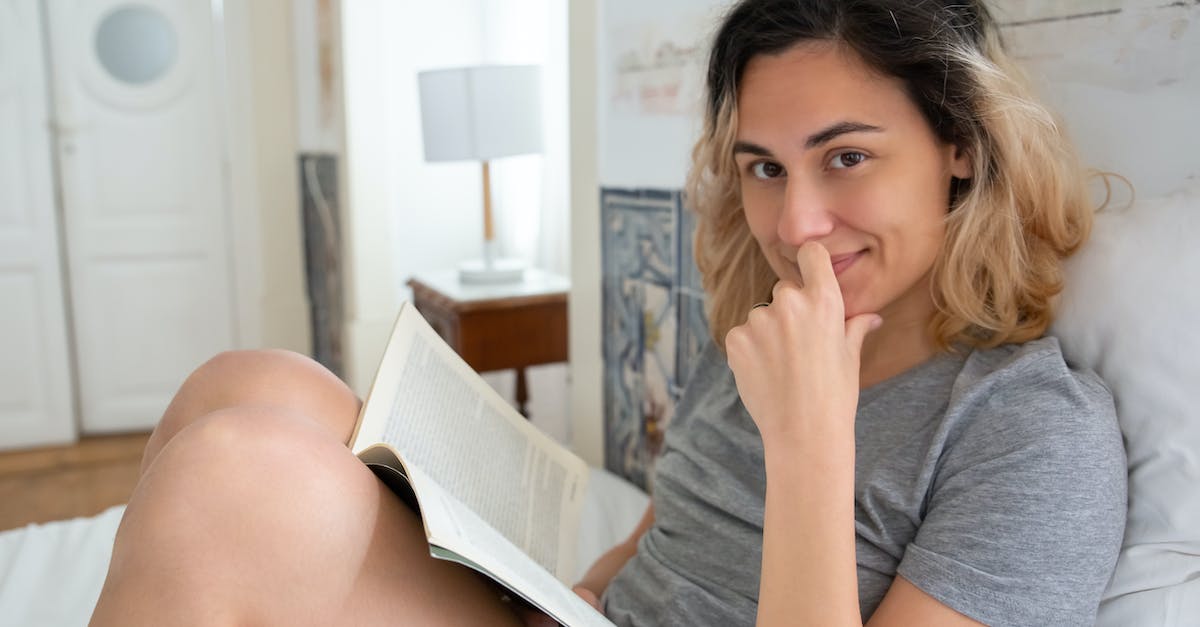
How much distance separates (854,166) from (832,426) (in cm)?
26

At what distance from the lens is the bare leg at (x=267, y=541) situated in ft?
2.21

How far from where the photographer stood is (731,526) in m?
0.94

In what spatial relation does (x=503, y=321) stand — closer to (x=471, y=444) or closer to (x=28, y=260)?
(x=471, y=444)

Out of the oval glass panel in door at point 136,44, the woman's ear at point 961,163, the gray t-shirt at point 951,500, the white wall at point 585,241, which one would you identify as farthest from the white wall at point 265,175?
the woman's ear at point 961,163

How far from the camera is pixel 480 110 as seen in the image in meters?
2.26

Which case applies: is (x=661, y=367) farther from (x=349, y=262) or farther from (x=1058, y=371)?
(x=349, y=262)

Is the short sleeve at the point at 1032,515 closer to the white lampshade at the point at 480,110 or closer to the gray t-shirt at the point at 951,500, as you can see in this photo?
the gray t-shirt at the point at 951,500

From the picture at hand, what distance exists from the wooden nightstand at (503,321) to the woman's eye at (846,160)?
1.48 meters

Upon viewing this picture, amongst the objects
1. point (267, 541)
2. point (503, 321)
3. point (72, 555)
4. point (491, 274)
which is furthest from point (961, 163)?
point (491, 274)

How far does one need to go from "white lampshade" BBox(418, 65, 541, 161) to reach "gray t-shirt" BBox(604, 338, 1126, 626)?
1.39 m

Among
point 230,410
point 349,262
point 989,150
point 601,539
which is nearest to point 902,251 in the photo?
point 989,150

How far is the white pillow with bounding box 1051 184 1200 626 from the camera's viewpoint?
29.4 inches

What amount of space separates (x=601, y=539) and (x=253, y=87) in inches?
116

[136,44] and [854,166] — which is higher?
[136,44]
